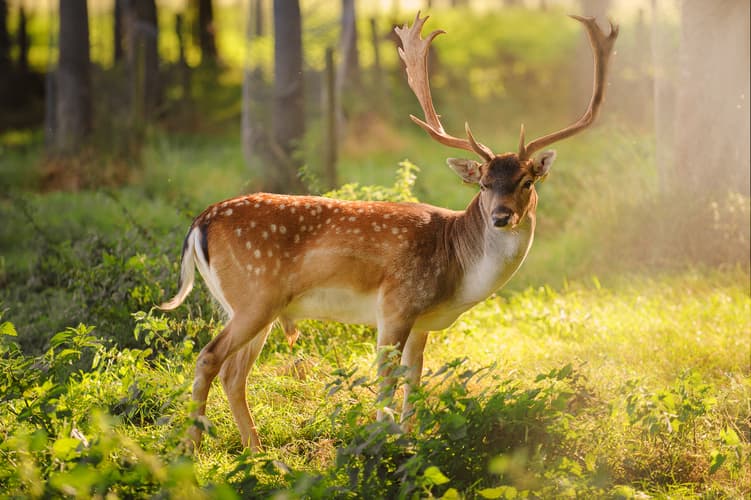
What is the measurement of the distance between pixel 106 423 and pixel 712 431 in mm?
3216

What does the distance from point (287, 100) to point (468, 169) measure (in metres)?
6.61

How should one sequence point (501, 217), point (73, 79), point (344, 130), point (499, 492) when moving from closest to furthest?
1. point (499, 492)
2. point (501, 217)
3. point (73, 79)
4. point (344, 130)

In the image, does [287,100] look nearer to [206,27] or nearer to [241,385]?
[241,385]

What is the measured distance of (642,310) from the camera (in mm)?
7316

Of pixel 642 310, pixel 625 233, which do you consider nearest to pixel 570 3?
pixel 625 233

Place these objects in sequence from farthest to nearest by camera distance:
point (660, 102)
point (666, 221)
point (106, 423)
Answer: point (660, 102) → point (666, 221) → point (106, 423)

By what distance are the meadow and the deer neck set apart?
1.35 ft

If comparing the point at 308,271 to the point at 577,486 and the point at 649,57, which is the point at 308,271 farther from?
the point at 649,57

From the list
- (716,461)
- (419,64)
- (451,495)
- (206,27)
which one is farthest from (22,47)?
(716,461)

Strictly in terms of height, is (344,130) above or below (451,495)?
above


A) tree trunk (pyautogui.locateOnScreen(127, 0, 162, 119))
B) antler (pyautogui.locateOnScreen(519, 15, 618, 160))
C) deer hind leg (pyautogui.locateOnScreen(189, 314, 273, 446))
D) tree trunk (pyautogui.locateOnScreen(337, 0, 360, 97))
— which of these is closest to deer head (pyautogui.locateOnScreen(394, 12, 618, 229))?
antler (pyautogui.locateOnScreen(519, 15, 618, 160))

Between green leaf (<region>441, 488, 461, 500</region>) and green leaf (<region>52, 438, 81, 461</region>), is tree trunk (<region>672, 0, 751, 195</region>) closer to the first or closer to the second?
green leaf (<region>441, 488, 461, 500</region>)

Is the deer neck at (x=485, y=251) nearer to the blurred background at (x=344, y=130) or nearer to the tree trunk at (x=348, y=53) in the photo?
the blurred background at (x=344, y=130)

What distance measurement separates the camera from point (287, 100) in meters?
11.4
